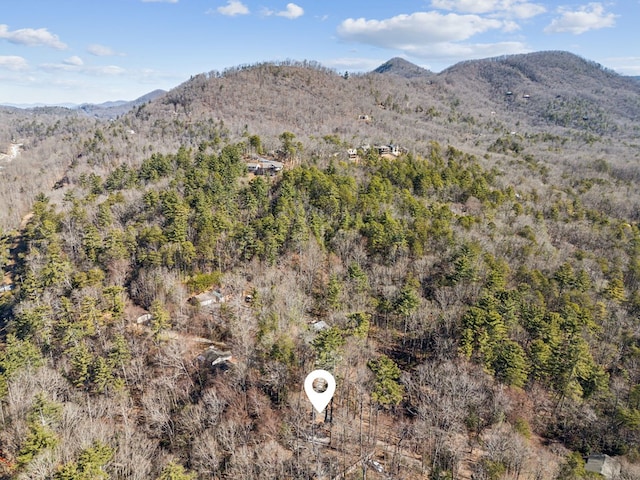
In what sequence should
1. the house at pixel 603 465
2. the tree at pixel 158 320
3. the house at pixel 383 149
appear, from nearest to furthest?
the house at pixel 603 465, the tree at pixel 158 320, the house at pixel 383 149

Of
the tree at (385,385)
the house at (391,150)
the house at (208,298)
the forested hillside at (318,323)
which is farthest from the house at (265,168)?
the tree at (385,385)

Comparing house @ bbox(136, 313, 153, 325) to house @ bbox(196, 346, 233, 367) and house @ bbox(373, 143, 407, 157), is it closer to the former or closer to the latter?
house @ bbox(196, 346, 233, 367)

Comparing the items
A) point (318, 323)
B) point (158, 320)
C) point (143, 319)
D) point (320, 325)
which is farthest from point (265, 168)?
point (158, 320)

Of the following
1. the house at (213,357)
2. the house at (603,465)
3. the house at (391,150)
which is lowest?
the house at (603,465)

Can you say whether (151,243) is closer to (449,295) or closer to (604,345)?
(449,295)

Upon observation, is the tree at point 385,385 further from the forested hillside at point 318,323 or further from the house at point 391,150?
the house at point 391,150

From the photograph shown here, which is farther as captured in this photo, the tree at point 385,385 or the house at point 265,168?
the house at point 265,168

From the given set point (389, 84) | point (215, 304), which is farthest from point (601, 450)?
point (389, 84)
